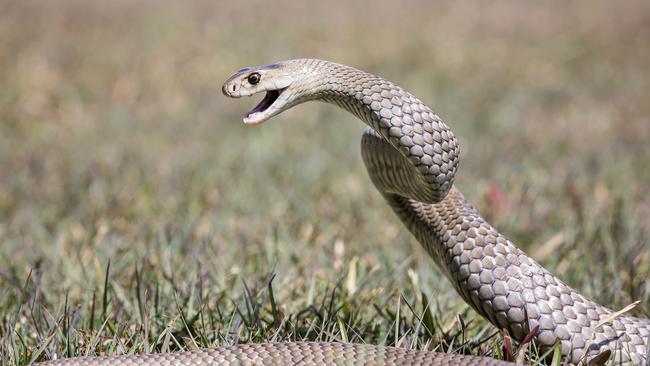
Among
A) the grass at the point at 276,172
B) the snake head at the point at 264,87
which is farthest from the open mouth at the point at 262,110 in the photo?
Answer: the grass at the point at 276,172

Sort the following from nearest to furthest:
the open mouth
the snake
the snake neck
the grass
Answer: the snake < the snake neck < the open mouth < the grass

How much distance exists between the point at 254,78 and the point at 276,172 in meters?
2.73

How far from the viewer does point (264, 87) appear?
8.58ft

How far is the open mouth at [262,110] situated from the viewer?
2.55 m

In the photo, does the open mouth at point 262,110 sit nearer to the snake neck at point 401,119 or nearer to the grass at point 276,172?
the snake neck at point 401,119

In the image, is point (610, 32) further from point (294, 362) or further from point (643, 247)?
point (294, 362)

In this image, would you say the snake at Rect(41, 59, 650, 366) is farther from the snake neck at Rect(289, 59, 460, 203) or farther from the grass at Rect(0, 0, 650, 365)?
the grass at Rect(0, 0, 650, 365)

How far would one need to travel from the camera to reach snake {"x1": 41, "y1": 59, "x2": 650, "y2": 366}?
2.26 meters

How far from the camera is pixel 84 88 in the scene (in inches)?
296

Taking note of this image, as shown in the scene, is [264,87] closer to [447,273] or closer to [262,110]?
[262,110]

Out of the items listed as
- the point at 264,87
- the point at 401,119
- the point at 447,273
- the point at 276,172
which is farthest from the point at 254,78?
the point at 276,172

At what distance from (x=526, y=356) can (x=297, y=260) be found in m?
1.39

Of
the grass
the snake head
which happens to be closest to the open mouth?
the snake head

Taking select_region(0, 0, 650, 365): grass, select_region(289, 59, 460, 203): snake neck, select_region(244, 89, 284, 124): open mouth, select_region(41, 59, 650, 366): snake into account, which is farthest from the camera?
select_region(0, 0, 650, 365): grass
